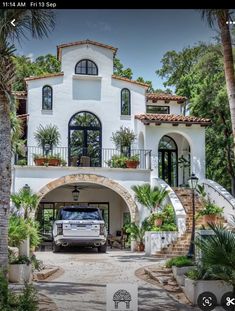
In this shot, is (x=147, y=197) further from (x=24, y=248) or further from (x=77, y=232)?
(x=77, y=232)

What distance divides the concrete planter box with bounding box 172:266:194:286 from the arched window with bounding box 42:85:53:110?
2.46 m

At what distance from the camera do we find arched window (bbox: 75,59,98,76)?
Answer: 15.6ft

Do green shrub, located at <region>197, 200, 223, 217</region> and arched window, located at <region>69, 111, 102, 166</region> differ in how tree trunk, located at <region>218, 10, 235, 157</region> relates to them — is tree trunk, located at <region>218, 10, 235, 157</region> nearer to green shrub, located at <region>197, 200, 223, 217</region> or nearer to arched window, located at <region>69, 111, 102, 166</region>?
arched window, located at <region>69, 111, 102, 166</region>

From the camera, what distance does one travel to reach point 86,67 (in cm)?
479

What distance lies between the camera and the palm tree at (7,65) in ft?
11.8

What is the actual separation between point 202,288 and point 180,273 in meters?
1.37

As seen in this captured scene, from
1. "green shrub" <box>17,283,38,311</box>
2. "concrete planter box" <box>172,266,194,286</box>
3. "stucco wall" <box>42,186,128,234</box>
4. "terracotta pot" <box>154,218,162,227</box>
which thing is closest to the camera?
"green shrub" <box>17,283,38,311</box>

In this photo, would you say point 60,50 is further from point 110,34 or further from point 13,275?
point 13,275

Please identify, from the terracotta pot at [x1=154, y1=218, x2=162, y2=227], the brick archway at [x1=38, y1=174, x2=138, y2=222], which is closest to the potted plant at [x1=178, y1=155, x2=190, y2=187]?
the terracotta pot at [x1=154, y1=218, x2=162, y2=227]

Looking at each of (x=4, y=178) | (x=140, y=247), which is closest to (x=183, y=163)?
(x=4, y=178)

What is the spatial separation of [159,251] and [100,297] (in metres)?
5.56

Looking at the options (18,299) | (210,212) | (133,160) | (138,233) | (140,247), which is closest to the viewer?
(18,299)

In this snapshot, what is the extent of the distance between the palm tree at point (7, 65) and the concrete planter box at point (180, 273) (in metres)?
1.92
